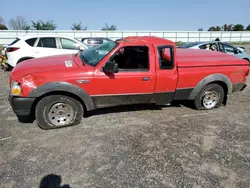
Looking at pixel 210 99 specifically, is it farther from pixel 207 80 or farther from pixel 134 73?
pixel 134 73

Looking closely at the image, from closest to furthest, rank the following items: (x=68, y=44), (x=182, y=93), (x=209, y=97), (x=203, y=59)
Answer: (x=182, y=93)
(x=203, y=59)
(x=209, y=97)
(x=68, y=44)

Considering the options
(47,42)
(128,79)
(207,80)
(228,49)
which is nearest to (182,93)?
(207,80)

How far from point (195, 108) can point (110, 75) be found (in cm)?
242

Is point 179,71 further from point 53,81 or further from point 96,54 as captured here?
point 53,81

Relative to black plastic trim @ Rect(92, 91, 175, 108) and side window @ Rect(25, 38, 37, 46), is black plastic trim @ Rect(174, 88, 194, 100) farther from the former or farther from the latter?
side window @ Rect(25, 38, 37, 46)

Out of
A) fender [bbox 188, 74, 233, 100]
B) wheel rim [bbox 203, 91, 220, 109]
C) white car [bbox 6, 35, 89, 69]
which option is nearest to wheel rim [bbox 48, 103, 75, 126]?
fender [bbox 188, 74, 233, 100]

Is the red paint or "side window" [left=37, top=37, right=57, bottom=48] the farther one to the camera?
"side window" [left=37, top=37, right=57, bottom=48]

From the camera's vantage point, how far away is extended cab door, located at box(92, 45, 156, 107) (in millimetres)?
3453

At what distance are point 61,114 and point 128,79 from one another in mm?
1460

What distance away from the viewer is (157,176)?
7.79ft

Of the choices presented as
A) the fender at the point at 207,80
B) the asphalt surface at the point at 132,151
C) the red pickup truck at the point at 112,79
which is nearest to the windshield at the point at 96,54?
the red pickup truck at the point at 112,79

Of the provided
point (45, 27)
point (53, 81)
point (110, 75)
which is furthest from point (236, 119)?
point (45, 27)

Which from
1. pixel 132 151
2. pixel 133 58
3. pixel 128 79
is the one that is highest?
pixel 133 58

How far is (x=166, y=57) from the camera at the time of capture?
12.2 ft
